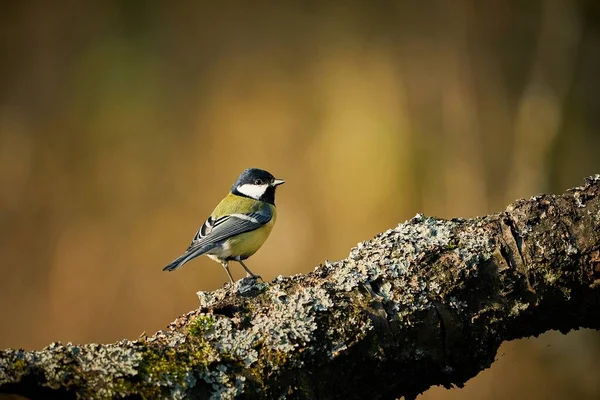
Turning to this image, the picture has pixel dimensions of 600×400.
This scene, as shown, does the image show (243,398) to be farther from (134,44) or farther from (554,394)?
(134,44)

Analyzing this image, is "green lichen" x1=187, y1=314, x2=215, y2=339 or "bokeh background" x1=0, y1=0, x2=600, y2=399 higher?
"bokeh background" x1=0, y1=0, x2=600, y2=399

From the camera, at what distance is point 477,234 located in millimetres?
987

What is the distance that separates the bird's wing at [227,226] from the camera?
6.39ft

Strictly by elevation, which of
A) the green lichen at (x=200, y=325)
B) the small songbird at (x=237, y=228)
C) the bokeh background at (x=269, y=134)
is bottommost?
the green lichen at (x=200, y=325)

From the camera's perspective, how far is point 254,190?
2.23 metres

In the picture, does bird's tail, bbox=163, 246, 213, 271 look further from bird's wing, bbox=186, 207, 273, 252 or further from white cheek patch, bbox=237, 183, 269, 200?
white cheek patch, bbox=237, 183, 269, 200

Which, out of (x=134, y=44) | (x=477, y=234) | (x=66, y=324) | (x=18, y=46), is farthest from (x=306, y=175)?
(x=477, y=234)

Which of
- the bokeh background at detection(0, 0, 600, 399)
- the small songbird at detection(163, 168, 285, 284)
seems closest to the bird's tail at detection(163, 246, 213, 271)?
the small songbird at detection(163, 168, 285, 284)

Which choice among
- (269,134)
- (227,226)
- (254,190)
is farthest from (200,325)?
(269,134)

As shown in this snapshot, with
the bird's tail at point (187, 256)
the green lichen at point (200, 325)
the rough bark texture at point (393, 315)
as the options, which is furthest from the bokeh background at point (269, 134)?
the green lichen at point (200, 325)

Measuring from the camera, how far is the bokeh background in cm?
296

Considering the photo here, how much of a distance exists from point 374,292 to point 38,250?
104 inches

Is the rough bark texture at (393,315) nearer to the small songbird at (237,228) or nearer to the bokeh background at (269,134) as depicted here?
the small songbird at (237,228)

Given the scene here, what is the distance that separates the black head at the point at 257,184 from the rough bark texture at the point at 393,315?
47.8 inches
